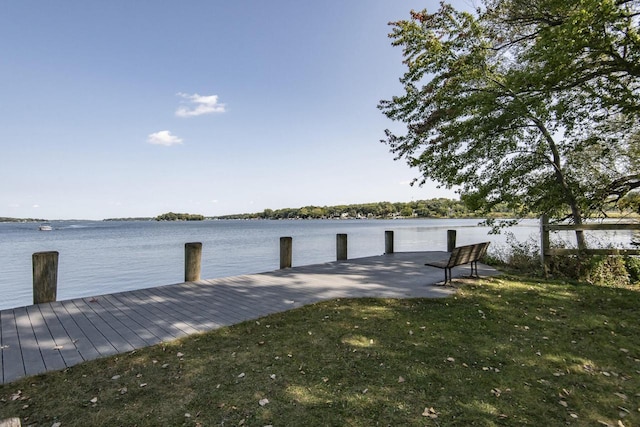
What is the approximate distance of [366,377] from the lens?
143 inches

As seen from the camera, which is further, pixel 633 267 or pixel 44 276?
pixel 633 267

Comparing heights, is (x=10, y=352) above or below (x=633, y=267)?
below

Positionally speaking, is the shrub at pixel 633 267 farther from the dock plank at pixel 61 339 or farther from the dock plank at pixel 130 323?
the dock plank at pixel 61 339

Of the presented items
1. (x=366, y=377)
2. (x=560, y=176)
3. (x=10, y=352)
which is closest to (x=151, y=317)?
(x=10, y=352)

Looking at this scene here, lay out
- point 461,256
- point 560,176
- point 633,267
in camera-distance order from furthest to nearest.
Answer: point 560,176 < point 633,267 < point 461,256

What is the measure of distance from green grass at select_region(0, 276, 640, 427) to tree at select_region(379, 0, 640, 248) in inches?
208

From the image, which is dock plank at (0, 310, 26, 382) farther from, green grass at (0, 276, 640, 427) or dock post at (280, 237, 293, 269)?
dock post at (280, 237, 293, 269)

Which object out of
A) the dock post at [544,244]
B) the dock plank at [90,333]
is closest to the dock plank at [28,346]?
the dock plank at [90,333]

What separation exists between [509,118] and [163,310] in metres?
9.42

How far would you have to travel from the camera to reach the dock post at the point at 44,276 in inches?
242

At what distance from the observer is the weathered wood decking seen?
4199mm

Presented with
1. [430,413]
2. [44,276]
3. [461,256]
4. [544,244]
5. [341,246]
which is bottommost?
[430,413]

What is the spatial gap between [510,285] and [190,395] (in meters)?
7.49

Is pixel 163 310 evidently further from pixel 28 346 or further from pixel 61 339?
pixel 28 346
